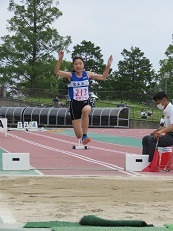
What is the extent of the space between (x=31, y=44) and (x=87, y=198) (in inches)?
2637

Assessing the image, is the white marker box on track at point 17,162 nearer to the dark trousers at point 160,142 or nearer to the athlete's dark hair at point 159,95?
the dark trousers at point 160,142

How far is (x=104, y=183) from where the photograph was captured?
389 inches

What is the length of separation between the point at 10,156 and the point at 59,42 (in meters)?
63.7

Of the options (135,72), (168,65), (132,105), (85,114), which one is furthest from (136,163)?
(135,72)

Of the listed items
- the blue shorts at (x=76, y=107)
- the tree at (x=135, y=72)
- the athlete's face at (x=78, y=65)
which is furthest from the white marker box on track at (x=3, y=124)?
the tree at (x=135, y=72)

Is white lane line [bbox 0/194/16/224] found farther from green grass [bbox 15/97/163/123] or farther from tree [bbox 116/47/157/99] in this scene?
tree [bbox 116/47/157/99]

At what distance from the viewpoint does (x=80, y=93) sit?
12680 millimetres

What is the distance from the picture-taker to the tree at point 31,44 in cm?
7338

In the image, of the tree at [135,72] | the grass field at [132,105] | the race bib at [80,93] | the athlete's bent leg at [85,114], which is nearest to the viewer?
the race bib at [80,93]

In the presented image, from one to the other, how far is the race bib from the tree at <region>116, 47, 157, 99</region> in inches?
3302

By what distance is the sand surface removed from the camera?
6.66m

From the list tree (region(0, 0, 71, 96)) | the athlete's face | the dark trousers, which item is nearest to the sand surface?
the dark trousers

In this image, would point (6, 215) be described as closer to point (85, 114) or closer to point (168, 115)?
point (85, 114)

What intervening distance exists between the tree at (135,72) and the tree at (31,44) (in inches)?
924
